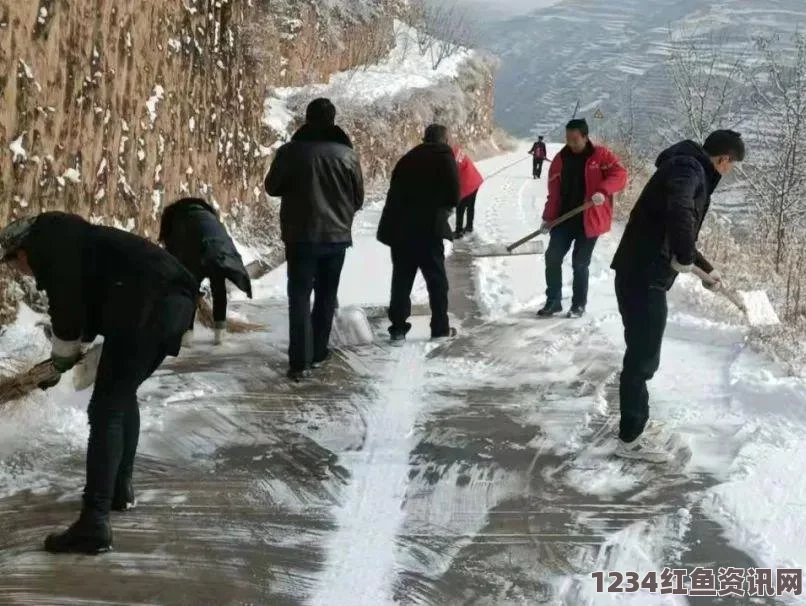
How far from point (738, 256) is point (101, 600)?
11.9 meters

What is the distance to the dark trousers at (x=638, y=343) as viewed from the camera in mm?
4316

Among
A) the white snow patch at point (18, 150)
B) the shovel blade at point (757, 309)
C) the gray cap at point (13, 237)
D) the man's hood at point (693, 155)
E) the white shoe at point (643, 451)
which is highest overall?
the man's hood at point (693, 155)

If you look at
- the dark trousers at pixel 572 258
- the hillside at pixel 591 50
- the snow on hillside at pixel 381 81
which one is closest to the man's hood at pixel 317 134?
the dark trousers at pixel 572 258

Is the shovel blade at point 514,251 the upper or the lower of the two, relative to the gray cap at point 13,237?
lower

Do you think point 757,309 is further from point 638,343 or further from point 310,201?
point 310,201

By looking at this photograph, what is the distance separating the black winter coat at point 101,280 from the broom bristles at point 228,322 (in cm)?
319

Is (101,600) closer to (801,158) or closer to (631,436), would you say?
(631,436)

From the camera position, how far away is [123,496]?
12.2 ft

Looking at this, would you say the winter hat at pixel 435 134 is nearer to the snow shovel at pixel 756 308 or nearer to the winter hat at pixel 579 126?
the winter hat at pixel 579 126

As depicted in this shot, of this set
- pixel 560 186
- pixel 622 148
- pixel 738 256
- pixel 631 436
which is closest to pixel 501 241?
pixel 738 256

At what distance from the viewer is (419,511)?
3859 mm

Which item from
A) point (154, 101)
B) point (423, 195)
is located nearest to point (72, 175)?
point (154, 101)

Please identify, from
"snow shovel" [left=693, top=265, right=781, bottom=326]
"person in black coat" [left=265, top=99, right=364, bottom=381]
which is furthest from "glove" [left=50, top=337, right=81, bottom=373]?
"snow shovel" [left=693, top=265, right=781, bottom=326]

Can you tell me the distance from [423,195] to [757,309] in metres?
3.16
